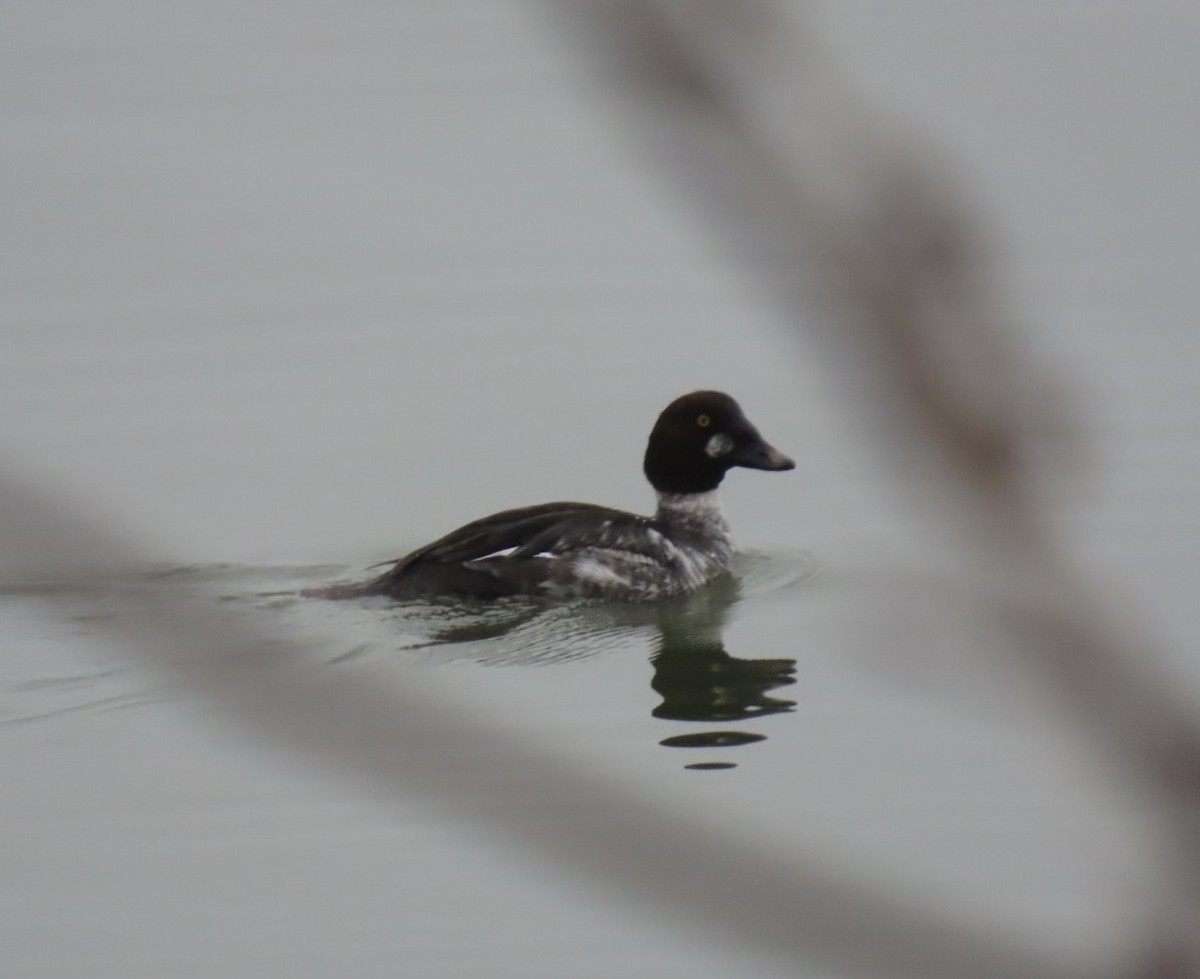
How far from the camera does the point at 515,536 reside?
9.90 metres

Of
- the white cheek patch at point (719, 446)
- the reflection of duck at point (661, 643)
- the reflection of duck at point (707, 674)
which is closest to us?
the reflection of duck at point (707, 674)

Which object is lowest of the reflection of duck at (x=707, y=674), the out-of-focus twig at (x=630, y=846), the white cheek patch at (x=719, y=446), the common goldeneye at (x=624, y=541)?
the reflection of duck at (x=707, y=674)

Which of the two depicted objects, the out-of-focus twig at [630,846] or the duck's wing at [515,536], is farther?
the duck's wing at [515,536]

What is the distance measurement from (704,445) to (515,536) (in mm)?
1591

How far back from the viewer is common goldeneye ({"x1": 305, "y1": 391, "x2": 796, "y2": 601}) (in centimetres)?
978

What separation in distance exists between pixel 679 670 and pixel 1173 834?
311 inches

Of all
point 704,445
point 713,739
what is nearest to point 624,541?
point 704,445

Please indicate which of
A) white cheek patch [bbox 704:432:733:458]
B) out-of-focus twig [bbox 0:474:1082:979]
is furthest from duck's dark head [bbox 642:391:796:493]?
out-of-focus twig [bbox 0:474:1082:979]

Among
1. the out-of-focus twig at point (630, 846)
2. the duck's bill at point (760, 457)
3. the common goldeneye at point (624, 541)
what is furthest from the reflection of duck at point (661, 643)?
the out-of-focus twig at point (630, 846)

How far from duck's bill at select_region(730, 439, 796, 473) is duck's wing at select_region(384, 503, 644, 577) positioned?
1.08 m

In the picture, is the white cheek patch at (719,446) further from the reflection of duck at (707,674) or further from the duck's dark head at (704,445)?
the reflection of duck at (707,674)

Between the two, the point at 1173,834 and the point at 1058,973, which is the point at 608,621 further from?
the point at 1173,834

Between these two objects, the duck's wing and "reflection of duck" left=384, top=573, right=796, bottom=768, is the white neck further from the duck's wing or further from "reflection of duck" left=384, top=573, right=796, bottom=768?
the duck's wing

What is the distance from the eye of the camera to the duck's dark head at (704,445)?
11.0 meters
